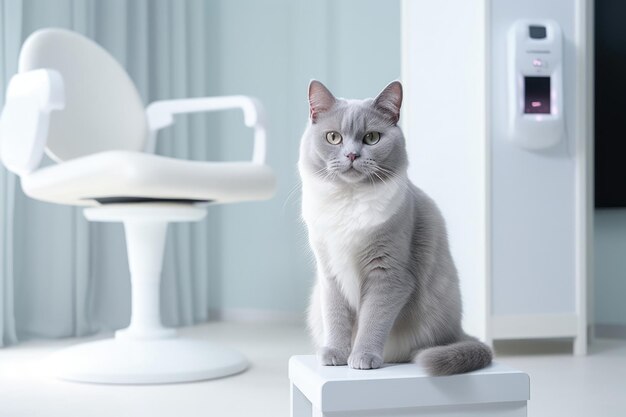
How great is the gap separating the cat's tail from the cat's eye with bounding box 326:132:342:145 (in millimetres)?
323

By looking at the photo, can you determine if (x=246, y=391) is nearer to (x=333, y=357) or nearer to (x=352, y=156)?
(x=333, y=357)

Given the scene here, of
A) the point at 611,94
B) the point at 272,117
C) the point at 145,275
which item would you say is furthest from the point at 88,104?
the point at 611,94

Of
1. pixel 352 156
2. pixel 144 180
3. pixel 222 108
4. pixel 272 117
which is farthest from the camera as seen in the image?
pixel 272 117

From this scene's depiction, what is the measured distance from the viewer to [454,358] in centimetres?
109

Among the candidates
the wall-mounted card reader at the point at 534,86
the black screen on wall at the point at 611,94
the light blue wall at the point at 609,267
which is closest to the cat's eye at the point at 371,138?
the wall-mounted card reader at the point at 534,86

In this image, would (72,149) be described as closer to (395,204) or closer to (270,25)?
(270,25)

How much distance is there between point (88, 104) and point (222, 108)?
1.53 feet

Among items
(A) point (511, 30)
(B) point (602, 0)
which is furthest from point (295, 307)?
(B) point (602, 0)

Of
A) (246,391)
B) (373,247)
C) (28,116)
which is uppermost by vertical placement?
(28,116)

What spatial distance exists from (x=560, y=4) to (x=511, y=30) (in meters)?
0.21

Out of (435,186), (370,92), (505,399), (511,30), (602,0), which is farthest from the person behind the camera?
(370,92)

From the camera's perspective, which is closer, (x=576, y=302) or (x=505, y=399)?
(x=505, y=399)

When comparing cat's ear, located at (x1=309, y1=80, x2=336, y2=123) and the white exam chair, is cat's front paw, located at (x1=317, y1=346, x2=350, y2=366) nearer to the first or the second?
cat's ear, located at (x1=309, y1=80, x2=336, y2=123)

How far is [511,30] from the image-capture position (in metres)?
2.50
